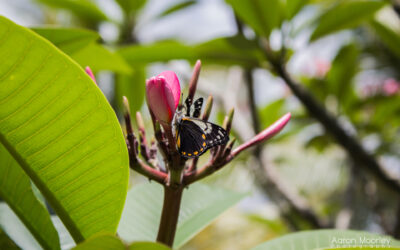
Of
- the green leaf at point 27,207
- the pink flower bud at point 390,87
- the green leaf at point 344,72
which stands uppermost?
the green leaf at point 27,207

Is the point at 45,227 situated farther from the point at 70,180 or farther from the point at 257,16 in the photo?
the point at 257,16

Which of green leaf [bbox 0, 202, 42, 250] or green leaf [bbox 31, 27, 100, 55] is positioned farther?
green leaf [bbox 31, 27, 100, 55]

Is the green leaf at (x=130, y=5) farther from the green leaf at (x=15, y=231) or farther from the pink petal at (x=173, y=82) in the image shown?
the pink petal at (x=173, y=82)

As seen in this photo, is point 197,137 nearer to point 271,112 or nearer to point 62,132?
point 62,132

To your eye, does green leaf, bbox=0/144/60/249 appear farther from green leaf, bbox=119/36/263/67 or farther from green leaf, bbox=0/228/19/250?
green leaf, bbox=119/36/263/67

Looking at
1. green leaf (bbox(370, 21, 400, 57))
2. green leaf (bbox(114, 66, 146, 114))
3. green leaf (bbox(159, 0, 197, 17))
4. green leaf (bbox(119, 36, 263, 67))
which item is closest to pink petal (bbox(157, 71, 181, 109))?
green leaf (bbox(119, 36, 263, 67))

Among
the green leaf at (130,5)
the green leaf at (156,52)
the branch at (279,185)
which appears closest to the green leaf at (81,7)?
the green leaf at (130,5)
